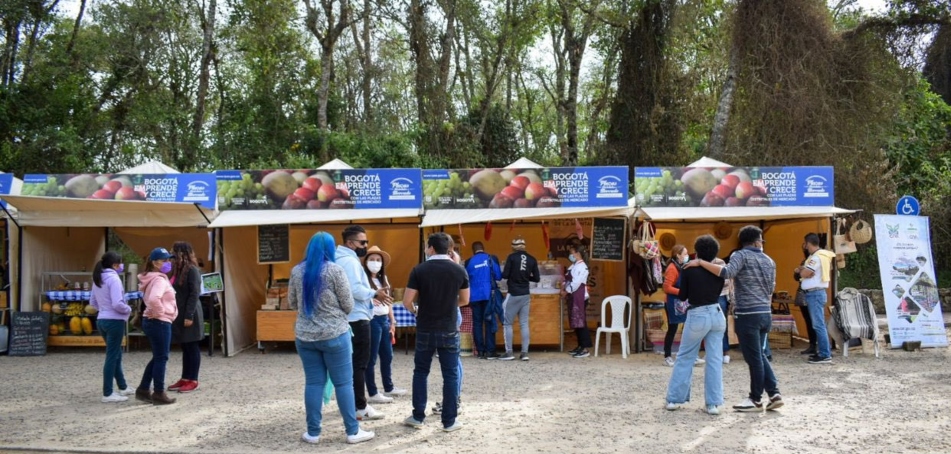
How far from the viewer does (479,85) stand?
3158 cm

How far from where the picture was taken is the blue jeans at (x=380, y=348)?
20.7ft

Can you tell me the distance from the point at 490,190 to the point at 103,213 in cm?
512

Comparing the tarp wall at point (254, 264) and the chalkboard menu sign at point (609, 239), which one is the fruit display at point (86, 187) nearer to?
the tarp wall at point (254, 264)

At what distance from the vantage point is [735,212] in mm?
10008

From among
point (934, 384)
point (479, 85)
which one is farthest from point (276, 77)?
point (934, 384)

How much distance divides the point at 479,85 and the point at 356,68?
659 centimetres

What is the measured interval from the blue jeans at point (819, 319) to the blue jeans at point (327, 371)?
6299 millimetres

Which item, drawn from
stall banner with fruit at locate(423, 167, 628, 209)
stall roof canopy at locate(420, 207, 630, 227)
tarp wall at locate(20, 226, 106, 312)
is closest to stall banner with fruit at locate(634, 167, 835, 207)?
stall banner with fruit at locate(423, 167, 628, 209)

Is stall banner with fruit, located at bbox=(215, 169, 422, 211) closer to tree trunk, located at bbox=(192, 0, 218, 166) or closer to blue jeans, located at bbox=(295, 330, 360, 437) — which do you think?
blue jeans, located at bbox=(295, 330, 360, 437)

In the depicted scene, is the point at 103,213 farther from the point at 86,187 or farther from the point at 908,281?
the point at 908,281

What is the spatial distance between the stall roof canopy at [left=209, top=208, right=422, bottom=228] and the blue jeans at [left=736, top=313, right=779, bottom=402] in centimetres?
507

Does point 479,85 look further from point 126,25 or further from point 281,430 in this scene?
point 281,430

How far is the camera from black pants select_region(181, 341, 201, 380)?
24.5 feet

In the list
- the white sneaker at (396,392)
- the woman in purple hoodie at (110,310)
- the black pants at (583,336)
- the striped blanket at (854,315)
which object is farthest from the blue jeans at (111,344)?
the striped blanket at (854,315)
